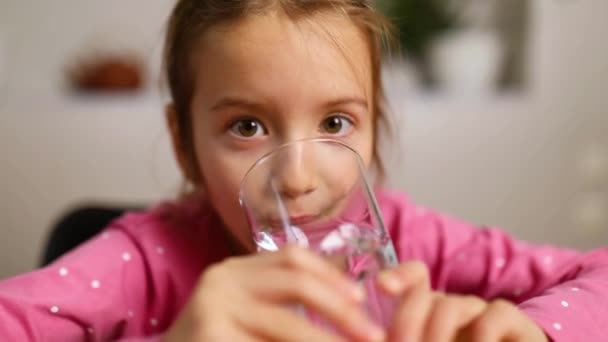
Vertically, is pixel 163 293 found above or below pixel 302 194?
below

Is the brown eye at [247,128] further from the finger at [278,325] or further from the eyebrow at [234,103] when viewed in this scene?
the finger at [278,325]

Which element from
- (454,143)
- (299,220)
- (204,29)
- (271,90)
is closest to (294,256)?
(299,220)

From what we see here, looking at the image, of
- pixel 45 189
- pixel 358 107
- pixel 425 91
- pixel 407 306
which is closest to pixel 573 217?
pixel 425 91

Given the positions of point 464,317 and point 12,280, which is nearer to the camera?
point 464,317

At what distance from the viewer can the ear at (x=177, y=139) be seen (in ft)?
3.03

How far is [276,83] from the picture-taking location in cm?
70

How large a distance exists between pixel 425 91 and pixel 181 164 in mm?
1121

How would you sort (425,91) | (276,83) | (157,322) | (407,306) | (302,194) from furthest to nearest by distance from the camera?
(425,91) < (157,322) < (276,83) < (302,194) < (407,306)

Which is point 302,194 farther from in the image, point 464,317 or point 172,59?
point 172,59

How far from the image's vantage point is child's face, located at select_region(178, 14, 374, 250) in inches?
27.6

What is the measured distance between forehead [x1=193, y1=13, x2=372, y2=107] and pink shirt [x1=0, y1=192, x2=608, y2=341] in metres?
0.24

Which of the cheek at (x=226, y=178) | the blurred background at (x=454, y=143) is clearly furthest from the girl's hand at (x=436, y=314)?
the blurred background at (x=454, y=143)

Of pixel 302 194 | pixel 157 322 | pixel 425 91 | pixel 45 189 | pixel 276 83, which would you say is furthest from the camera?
pixel 425 91

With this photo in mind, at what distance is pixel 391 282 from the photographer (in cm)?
42
